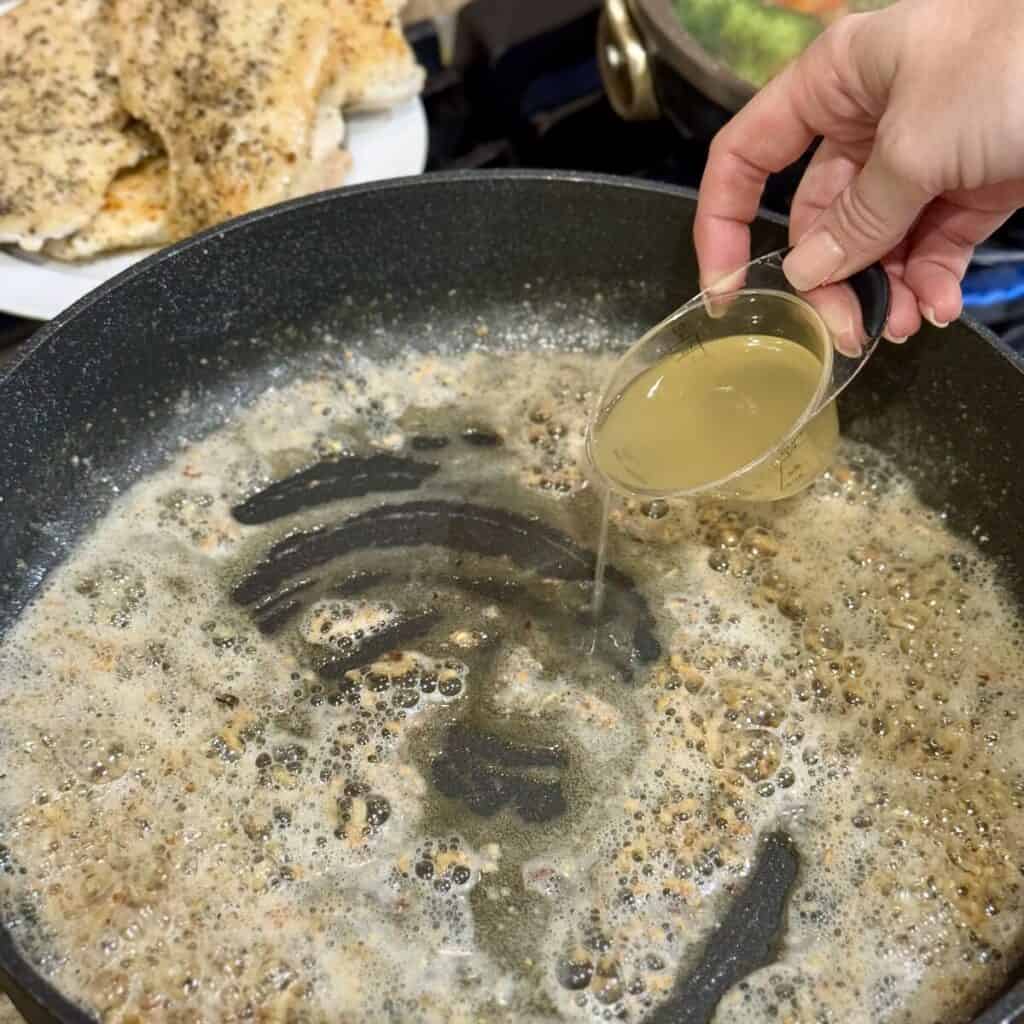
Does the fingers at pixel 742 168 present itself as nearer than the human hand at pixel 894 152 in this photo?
No

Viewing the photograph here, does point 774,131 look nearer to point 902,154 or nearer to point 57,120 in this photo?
point 902,154

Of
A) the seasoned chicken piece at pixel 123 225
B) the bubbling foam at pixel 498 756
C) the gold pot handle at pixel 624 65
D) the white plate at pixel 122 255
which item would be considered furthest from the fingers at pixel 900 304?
the seasoned chicken piece at pixel 123 225

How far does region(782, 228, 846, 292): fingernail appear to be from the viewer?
0.71 metres

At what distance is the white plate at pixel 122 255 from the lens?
0.99 m

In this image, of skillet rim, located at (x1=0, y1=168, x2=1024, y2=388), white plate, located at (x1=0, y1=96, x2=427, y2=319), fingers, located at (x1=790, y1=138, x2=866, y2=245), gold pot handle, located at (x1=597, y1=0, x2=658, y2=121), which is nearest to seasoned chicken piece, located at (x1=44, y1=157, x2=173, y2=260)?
white plate, located at (x1=0, y1=96, x2=427, y2=319)

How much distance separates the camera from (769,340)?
2.63 feet

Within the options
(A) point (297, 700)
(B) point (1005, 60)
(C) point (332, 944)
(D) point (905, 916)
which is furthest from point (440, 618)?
(B) point (1005, 60)

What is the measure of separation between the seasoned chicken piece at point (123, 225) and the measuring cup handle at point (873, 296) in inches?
24.1

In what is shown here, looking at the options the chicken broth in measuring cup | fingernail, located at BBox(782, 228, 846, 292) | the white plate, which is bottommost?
the chicken broth in measuring cup

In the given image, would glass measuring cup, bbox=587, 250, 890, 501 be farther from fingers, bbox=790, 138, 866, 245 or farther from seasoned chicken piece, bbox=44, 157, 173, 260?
seasoned chicken piece, bbox=44, 157, 173, 260

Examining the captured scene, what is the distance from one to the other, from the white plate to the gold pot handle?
199 mm

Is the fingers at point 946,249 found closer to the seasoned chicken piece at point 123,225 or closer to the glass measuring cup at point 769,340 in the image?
the glass measuring cup at point 769,340

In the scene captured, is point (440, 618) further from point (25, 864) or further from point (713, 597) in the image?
point (25, 864)

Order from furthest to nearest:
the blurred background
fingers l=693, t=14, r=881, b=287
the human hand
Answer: the blurred background
fingers l=693, t=14, r=881, b=287
the human hand
